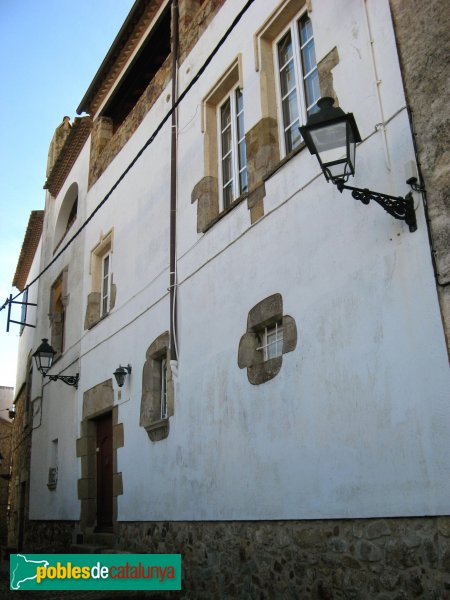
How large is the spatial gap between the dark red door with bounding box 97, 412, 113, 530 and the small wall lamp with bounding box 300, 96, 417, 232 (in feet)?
20.3

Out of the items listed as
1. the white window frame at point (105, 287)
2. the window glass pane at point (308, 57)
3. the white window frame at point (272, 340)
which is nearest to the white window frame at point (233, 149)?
the window glass pane at point (308, 57)

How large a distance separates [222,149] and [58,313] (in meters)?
7.07

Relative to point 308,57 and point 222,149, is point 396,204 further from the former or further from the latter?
point 222,149

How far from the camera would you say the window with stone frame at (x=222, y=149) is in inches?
256

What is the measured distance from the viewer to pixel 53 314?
41.5 feet

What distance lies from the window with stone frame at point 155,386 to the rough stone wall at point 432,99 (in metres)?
4.04

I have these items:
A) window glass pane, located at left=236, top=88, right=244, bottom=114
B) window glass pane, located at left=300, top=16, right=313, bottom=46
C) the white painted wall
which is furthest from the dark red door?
window glass pane, located at left=300, top=16, right=313, bottom=46

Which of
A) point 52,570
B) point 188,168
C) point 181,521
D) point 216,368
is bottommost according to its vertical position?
point 52,570

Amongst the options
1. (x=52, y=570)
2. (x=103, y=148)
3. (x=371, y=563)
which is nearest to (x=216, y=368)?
(x=371, y=563)

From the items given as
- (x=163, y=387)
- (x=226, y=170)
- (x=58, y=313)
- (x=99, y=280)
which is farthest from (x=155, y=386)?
(x=58, y=313)

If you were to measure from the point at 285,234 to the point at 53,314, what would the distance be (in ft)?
28.3

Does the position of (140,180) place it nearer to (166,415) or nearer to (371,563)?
(166,415)

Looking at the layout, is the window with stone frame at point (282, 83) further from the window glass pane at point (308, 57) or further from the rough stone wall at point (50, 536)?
the rough stone wall at point (50, 536)

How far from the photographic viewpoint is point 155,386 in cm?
745
